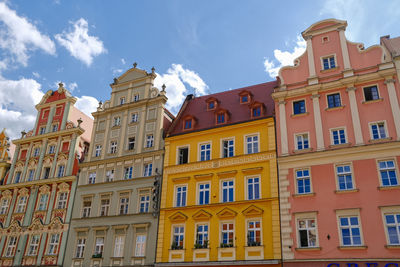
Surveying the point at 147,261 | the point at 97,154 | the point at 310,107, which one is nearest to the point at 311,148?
the point at 310,107

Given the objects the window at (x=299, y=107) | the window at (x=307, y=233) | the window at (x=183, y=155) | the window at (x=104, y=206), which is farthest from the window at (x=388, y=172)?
the window at (x=104, y=206)

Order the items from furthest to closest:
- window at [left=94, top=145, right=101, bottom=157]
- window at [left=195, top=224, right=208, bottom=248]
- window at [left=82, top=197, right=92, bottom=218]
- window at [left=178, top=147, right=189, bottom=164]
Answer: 1. window at [left=94, top=145, right=101, bottom=157]
2. window at [left=82, top=197, right=92, bottom=218]
3. window at [left=178, top=147, right=189, bottom=164]
4. window at [left=195, top=224, right=208, bottom=248]

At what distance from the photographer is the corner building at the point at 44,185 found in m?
34.5

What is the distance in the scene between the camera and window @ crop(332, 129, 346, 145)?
26.6 metres

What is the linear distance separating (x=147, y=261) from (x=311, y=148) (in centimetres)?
1451

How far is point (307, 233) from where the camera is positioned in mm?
24828

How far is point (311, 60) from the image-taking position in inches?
1192

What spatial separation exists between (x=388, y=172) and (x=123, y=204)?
20259 millimetres

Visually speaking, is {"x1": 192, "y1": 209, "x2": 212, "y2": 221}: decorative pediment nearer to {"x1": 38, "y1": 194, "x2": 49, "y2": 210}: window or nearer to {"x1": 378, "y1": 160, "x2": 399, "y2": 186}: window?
{"x1": 378, "y1": 160, "x2": 399, "y2": 186}: window

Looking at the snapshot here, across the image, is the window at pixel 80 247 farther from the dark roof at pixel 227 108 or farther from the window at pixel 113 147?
the dark roof at pixel 227 108

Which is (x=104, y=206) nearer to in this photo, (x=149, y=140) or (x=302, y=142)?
(x=149, y=140)

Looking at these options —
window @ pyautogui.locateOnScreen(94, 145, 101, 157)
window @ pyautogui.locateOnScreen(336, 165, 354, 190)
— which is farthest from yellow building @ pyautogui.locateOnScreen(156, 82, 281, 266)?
window @ pyautogui.locateOnScreen(94, 145, 101, 157)

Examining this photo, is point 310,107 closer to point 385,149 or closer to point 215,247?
point 385,149

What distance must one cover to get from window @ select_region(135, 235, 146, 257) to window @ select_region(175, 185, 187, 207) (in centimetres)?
373
